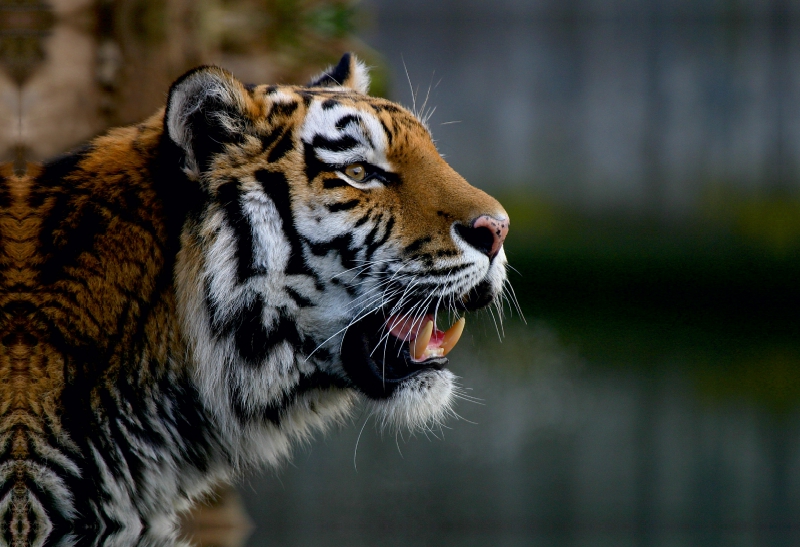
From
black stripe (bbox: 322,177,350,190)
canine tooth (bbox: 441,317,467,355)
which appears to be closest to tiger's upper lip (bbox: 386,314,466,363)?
canine tooth (bbox: 441,317,467,355)

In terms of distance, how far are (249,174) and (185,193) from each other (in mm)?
104

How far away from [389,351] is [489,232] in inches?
10.6

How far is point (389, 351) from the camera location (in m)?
1.43

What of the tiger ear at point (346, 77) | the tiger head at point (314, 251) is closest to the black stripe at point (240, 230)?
the tiger head at point (314, 251)

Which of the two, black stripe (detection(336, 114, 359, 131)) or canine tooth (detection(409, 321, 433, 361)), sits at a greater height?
black stripe (detection(336, 114, 359, 131))

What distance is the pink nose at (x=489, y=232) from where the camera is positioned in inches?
52.9

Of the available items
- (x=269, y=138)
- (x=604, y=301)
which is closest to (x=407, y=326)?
(x=269, y=138)

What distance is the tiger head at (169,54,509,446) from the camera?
4.31 feet

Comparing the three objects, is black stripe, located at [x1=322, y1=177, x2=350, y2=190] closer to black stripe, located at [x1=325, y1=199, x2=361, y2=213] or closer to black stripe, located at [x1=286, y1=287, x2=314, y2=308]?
black stripe, located at [x1=325, y1=199, x2=361, y2=213]

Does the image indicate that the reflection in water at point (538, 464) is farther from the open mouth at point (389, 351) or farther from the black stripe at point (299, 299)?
the black stripe at point (299, 299)

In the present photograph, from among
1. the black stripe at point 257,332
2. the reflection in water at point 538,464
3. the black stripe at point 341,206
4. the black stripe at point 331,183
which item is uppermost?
the black stripe at point 331,183

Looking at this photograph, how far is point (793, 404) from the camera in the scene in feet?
10.4

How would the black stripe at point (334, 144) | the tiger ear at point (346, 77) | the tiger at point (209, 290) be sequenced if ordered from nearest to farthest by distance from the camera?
the tiger at point (209, 290), the black stripe at point (334, 144), the tiger ear at point (346, 77)

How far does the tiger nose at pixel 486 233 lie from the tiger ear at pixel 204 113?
0.40 m
